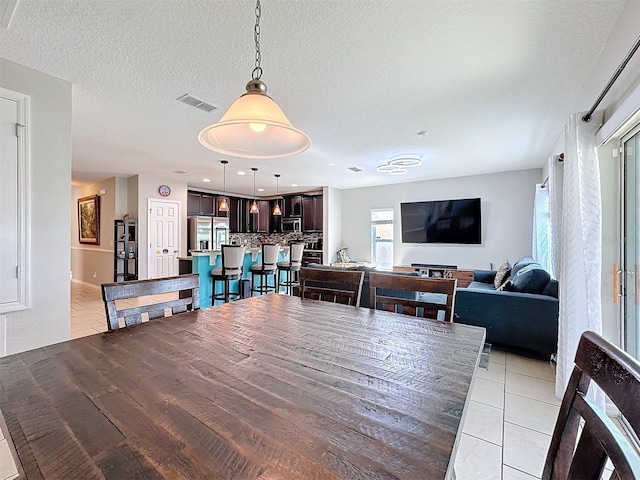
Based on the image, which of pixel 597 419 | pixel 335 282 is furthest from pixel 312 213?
pixel 597 419

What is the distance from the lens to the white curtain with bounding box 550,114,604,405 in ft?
6.82

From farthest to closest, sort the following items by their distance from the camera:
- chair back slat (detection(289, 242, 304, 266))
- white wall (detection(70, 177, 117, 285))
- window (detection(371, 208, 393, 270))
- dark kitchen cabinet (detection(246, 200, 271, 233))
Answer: dark kitchen cabinet (detection(246, 200, 271, 233)), window (detection(371, 208, 393, 270)), white wall (detection(70, 177, 117, 285)), chair back slat (detection(289, 242, 304, 266))

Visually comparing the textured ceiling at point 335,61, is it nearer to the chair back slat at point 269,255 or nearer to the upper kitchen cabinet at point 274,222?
the chair back slat at point 269,255

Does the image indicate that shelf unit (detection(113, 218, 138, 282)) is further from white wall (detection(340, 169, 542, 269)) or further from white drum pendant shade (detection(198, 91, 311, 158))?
white drum pendant shade (detection(198, 91, 311, 158))

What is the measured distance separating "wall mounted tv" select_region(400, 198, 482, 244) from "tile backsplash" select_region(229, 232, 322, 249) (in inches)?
99.5

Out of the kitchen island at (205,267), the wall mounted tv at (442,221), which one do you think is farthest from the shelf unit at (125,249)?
the wall mounted tv at (442,221)

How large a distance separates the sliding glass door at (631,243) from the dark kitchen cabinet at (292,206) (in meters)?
6.76

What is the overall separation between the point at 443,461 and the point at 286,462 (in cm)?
32

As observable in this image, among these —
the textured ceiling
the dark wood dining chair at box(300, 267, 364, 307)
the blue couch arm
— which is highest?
the textured ceiling

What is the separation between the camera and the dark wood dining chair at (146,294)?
1.45 metres

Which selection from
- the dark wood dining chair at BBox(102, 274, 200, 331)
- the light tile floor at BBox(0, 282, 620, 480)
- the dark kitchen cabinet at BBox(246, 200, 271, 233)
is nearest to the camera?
the dark wood dining chair at BBox(102, 274, 200, 331)

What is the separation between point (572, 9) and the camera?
1649mm

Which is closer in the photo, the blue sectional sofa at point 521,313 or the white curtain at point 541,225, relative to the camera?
the blue sectional sofa at point 521,313

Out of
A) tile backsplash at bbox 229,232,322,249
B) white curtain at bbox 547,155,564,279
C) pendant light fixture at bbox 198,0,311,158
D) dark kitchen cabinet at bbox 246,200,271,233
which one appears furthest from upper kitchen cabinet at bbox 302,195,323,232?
pendant light fixture at bbox 198,0,311,158
